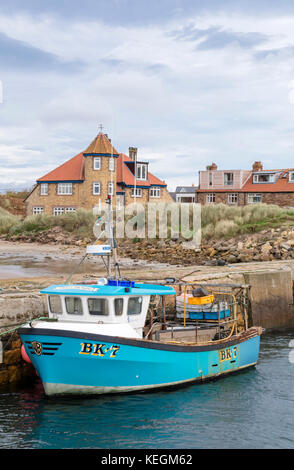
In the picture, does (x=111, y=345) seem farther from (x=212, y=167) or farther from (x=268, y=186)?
(x=212, y=167)

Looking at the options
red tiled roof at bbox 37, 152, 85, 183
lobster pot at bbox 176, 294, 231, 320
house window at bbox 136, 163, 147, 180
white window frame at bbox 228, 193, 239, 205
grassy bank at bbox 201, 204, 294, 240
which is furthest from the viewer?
house window at bbox 136, 163, 147, 180

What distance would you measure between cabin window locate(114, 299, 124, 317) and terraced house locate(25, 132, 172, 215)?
1510 inches

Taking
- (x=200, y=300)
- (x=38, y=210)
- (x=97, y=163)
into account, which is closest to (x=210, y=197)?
(x=97, y=163)

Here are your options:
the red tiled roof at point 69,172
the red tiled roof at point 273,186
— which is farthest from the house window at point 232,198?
the red tiled roof at point 69,172

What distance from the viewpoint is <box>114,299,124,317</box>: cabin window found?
12164 millimetres

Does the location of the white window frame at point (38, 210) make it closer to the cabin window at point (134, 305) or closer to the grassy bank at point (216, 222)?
the grassy bank at point (216, 222)

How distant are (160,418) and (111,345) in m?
1.79

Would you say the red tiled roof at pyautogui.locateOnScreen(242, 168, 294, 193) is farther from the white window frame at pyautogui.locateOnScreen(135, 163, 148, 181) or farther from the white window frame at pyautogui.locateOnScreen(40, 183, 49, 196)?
the white window frame at pyautogui.locateOnScreen(40, 183, 49, 196)

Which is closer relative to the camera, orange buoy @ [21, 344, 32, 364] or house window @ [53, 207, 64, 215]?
orange buoy @ [21, 344, 32, 364]

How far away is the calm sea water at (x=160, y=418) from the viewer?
32.1 feet

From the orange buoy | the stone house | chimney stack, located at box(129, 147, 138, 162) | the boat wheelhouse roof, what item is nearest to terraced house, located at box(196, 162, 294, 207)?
chimney stack, located at box(129, 147, 138, 162)

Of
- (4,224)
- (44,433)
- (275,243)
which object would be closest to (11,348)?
→ (44,433)

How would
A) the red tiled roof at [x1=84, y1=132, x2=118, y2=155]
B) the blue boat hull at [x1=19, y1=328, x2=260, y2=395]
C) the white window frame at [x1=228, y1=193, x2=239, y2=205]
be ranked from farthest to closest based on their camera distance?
the white window frame at [x1=228, y1=193, x2=239, y2=205] < the red tiled roof at [x1=84, y1=132, x2=118, y2=155] < the blue boat hull at [x1=19, y1=328, x2=260, y2=395]

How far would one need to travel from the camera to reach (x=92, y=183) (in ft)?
171
